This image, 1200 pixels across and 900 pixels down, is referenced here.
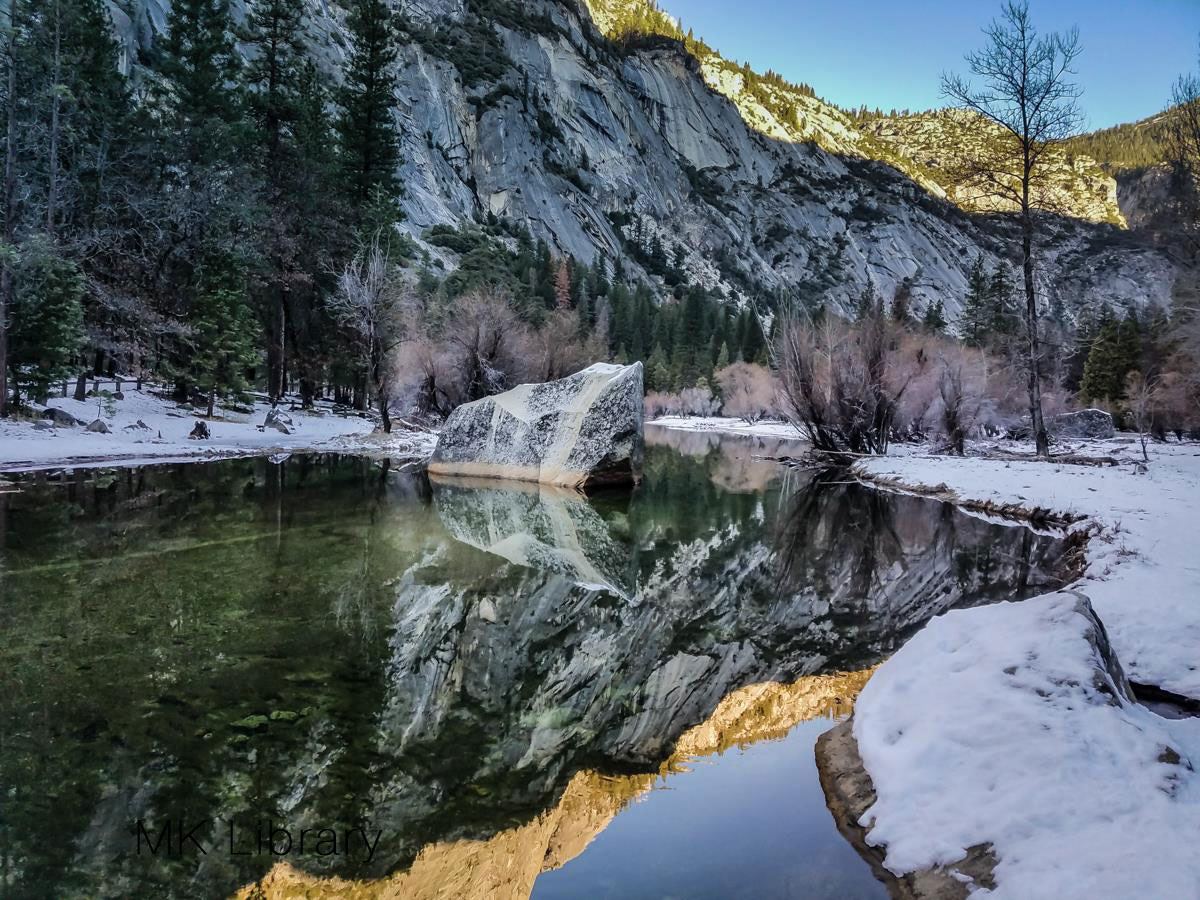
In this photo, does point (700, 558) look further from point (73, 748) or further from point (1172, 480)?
point (1172, 480)

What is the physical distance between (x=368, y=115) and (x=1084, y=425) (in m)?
41.7

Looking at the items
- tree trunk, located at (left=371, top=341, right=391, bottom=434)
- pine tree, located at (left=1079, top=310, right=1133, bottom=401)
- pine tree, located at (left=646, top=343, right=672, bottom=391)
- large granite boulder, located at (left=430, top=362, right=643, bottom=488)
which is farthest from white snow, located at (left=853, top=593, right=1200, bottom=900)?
pine tree, located at (left=646, top=343, right=672, bottom=391)

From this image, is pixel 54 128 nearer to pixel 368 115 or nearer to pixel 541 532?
pixel 541 532

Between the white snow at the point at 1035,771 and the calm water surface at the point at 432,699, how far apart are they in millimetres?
396

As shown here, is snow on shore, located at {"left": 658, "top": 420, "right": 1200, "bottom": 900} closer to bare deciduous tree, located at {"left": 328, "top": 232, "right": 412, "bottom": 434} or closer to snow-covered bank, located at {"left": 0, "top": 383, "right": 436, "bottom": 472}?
snow-covered bank, located at {"left": 0, "top": 383, "right": 436, "bottom": 472}

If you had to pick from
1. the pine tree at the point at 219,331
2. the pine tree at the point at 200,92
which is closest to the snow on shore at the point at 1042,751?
the pine tree at the point at 219,331

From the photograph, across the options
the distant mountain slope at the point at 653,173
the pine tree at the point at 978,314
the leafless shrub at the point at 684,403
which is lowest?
the leafless shrub at the point at 684,403

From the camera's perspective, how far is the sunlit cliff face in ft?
8.27

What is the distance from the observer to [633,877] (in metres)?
2.71

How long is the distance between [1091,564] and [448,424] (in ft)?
46.7

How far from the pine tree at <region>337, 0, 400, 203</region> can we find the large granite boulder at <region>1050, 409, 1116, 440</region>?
38.0m

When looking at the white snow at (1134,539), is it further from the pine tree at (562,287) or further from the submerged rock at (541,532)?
the pine tree at (562,287)

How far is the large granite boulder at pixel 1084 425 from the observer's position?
3388 centimetres

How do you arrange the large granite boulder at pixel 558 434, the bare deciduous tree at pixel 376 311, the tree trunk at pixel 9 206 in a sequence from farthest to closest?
the bare deciduous tree at pixel 376 311
the tree trunk at pixel 9 206
the large granite boulder at pixel 558 434
